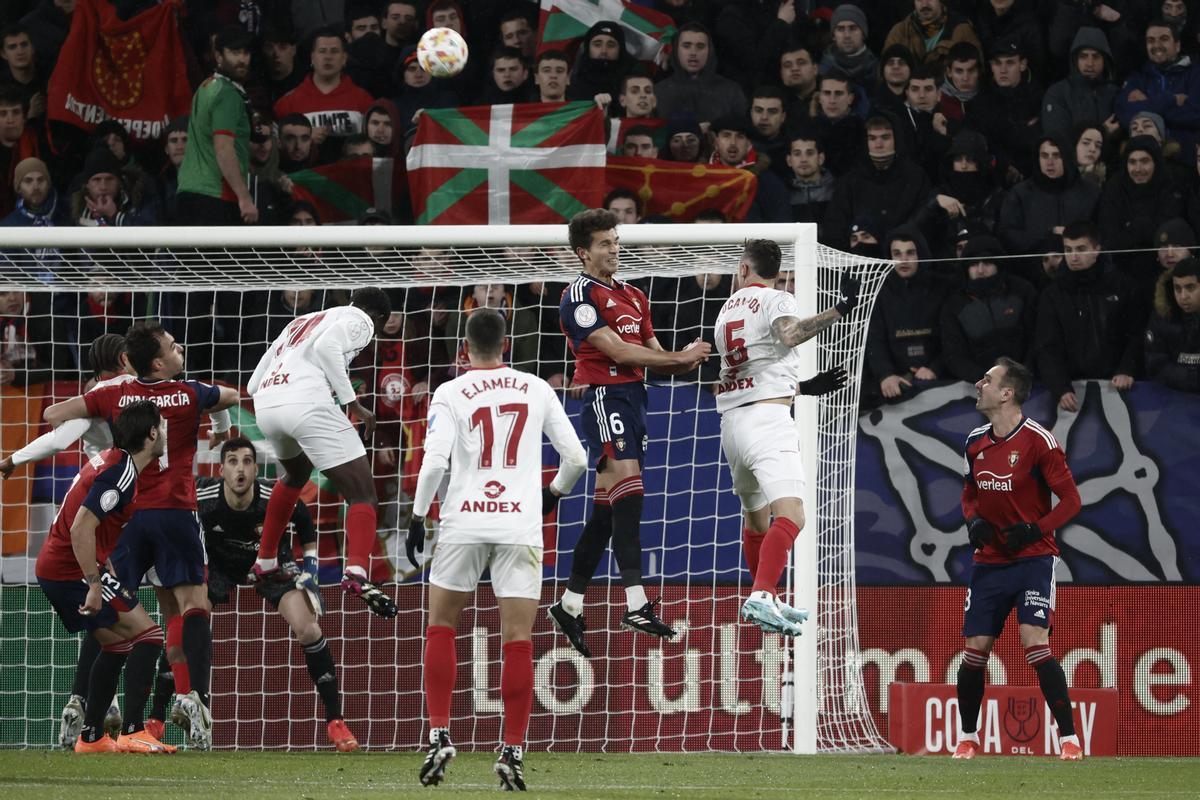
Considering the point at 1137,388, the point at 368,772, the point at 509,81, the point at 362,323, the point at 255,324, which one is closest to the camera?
the point at 368,772

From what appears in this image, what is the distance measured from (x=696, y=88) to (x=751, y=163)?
104 cm

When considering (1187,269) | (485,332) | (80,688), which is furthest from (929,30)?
(80,688)

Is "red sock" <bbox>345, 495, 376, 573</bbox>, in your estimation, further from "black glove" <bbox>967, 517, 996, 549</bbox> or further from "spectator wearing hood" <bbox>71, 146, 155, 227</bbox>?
"spectator wearing hood" <bbox>71, 146, 155, 227</bbox>

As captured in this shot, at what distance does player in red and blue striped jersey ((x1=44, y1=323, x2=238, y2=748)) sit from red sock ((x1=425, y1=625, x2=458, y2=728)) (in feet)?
8.86

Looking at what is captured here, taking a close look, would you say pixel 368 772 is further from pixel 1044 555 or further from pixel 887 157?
pixel 887 157

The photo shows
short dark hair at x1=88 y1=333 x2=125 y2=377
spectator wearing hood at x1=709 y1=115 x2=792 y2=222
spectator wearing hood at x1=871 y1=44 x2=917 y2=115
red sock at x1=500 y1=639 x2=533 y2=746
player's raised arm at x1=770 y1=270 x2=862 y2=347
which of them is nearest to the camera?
red sock at x1=500 y1=639 x2=533 y2=746

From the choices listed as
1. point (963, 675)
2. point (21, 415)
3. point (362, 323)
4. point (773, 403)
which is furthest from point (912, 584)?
point (21, 415)

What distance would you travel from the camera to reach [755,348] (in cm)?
895

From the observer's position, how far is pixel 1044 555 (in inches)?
385

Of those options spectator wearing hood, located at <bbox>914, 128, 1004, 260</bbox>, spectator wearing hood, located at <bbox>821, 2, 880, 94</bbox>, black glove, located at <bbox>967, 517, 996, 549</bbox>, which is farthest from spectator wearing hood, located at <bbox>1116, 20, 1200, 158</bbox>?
black glove, located at <bbox>967, 517, 996, 549</bbox>

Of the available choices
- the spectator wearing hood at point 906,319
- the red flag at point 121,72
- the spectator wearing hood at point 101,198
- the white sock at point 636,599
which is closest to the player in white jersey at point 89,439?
the white sock at point 636,599

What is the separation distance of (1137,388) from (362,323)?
533 centimetres

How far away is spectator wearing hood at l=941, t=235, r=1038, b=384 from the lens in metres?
11.9

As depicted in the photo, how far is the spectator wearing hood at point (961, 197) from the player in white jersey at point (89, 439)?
5.45 metres
